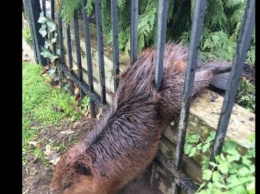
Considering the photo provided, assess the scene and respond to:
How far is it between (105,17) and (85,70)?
697mm

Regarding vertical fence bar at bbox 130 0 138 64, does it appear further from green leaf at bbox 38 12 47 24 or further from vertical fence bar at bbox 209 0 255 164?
green leaf at bbox 38 12 47 24

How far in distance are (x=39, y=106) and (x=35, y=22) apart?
111 centimetres

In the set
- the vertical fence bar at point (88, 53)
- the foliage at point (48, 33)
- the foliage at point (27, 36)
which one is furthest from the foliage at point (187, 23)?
the foliage at point (27, 36)

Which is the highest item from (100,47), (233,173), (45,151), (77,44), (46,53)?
(100,47)

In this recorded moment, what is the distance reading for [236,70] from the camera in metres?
1.60

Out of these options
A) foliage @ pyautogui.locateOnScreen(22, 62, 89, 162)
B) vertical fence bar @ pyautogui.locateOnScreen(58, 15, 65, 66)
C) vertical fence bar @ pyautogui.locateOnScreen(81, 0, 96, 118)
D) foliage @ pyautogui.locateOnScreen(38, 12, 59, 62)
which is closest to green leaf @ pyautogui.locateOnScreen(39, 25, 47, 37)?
foliage @ pyautogui.locateOnScreen(38, 12, 59, 62)

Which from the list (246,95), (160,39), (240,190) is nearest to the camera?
(240,190)

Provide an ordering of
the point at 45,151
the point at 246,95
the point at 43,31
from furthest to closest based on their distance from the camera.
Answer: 1. the point at 43,31
2. the point at 45,151
3. the point at 246,95

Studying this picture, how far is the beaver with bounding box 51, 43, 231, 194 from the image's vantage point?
93.8 inches

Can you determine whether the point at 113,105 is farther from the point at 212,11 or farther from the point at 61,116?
the point at 61,116

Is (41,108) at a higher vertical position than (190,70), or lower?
lower

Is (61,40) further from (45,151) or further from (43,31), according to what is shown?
(45,151)

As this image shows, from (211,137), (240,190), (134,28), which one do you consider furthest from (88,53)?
(240,190)

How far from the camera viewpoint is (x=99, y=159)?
2441mm
